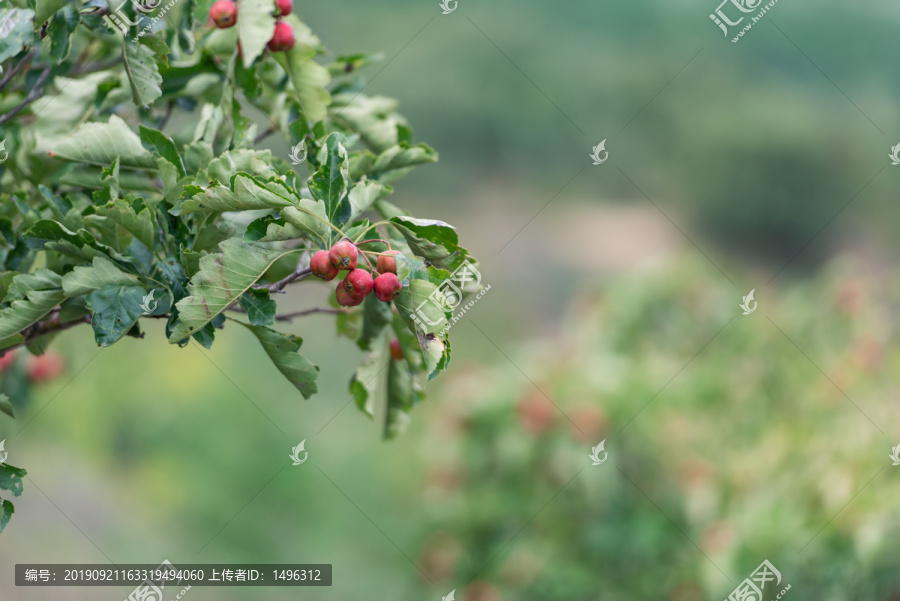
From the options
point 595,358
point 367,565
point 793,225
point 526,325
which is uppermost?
point 793,225

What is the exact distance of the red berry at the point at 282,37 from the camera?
1081 millimetres

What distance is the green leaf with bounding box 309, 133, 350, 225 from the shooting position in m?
0.88

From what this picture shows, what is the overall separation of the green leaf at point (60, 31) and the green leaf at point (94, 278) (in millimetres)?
267

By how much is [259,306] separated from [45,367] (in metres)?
1.50

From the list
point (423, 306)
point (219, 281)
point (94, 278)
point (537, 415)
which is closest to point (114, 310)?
point (94, 278)

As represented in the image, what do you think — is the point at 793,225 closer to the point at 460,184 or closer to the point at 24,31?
the point at 460,184

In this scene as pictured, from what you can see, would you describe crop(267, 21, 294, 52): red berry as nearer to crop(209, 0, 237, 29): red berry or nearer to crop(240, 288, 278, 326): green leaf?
crop(209, 0, 237, 29): red berry

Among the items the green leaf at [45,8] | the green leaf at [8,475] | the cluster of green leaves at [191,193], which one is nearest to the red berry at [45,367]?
the cluster of green leaves at [191,193]

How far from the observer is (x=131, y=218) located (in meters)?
0.92

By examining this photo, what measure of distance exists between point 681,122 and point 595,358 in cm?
662

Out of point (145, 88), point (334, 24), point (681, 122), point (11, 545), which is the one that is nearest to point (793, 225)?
point (681, 122)

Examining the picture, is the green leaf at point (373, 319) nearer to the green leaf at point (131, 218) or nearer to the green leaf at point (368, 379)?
the green leaf at point (368, 379)

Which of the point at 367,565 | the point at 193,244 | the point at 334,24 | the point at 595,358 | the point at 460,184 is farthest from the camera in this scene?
the point at 334,24

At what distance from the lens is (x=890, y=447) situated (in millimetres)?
2021
